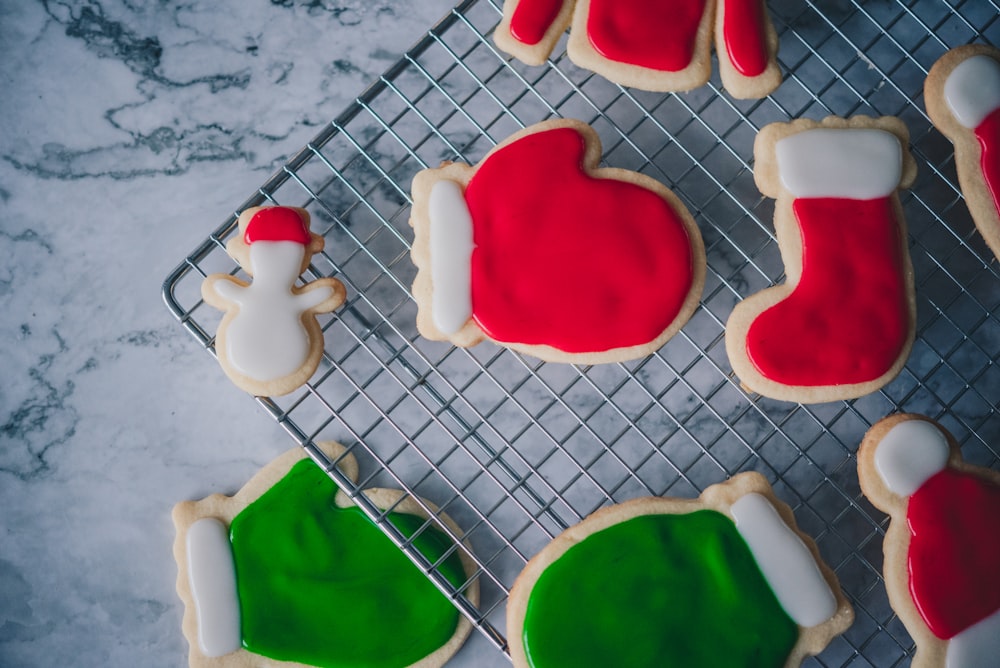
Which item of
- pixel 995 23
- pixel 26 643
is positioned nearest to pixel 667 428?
pixel 995 23

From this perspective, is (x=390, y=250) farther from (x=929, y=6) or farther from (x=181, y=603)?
(x=929, y=6)

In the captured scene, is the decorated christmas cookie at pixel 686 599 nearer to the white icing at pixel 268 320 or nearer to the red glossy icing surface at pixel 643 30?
the white icing at pixel 268 320

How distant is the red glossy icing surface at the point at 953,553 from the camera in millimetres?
1417

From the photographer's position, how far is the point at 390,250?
1.65m

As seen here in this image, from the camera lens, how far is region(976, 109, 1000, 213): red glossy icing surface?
4.81 feet

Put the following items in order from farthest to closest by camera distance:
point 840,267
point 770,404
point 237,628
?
1. point 770,404
2. point 237,628
3. point 840,267

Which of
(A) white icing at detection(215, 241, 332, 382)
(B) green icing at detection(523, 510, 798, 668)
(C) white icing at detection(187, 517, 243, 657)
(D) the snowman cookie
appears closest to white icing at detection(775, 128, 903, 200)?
(D) the snowman cookie

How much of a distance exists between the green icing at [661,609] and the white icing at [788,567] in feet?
0.06

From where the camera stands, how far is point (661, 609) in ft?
4.68

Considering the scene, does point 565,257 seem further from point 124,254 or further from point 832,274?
point 124,254

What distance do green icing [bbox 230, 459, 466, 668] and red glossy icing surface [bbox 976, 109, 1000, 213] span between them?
125 cm

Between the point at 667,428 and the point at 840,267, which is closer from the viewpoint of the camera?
the point at 840,267

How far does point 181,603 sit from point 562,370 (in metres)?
0.96

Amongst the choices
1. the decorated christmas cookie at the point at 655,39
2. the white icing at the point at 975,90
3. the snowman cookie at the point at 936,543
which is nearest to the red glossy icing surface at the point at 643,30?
the decorated christmas cookie at the point at 655,39
